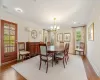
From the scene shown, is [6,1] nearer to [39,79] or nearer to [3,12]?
[3,12]

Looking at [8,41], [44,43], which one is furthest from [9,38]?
[44,43]

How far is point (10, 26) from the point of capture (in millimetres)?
3973

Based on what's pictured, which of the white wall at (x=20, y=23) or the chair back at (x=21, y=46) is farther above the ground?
the white wall at (x=20, y=23)

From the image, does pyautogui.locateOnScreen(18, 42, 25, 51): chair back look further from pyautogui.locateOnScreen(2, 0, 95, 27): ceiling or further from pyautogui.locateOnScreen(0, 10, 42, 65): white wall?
pyautogui.locateOnScreen(2, 0, 95, 27): ceiling

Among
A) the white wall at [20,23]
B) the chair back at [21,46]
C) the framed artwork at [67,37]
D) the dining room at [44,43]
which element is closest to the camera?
the dining room at [44,43]

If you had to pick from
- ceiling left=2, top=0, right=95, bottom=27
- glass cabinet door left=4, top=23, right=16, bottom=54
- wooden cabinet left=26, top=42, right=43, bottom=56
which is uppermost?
ceiling left=2, top=0, right=95, bottom=27

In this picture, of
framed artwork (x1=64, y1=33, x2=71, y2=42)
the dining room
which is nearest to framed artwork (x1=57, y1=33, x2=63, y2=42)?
framed artwork (x1=64, y1=33, x2=71, y2=42)

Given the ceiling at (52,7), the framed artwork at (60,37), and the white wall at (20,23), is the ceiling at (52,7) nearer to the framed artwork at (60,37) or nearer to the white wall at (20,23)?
the white wall at (20,23)

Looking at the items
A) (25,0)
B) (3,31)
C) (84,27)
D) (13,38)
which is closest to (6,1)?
(25,0)

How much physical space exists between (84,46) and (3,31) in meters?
5.60

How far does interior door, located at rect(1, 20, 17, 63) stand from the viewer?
141 inches

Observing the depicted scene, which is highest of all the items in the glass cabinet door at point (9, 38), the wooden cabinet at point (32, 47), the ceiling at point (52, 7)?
the ceiling at point (52, 7)

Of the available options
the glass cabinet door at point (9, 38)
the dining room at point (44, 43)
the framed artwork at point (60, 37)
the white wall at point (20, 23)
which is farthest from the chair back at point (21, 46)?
the framed artwork at point (60, 37)

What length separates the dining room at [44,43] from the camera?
260cm
